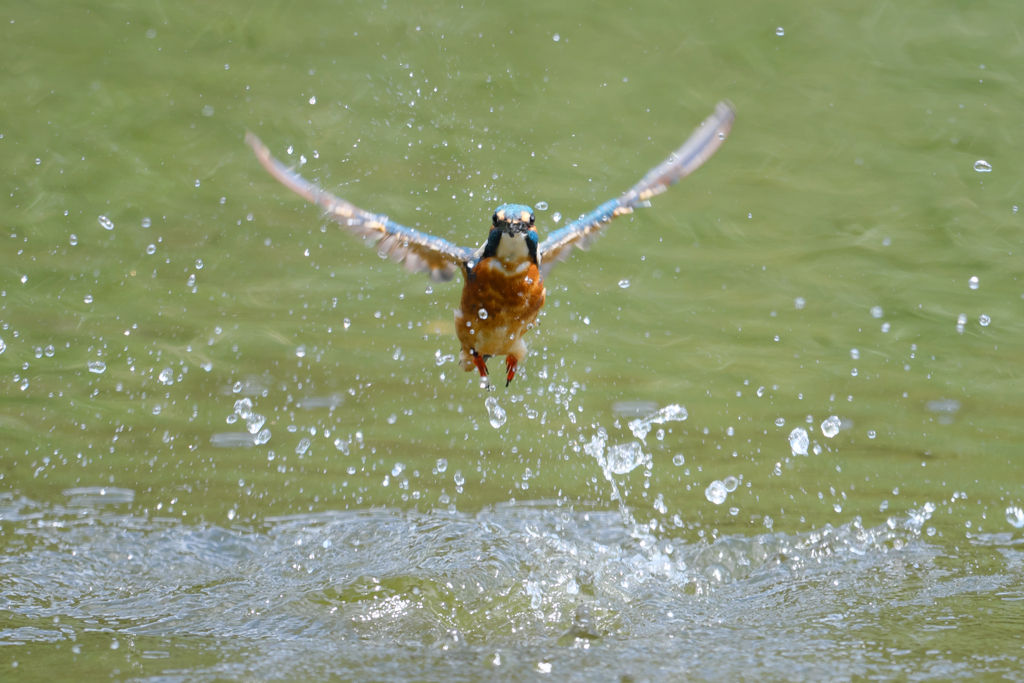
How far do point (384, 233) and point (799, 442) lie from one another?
249cm

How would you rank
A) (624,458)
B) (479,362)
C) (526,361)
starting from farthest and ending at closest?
(526,361) → (624,458) → (479,362)

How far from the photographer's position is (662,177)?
13.0ft

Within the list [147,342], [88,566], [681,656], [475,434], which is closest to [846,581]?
[681,656]

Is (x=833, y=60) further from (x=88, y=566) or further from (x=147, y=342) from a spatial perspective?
(x=88, y=566)

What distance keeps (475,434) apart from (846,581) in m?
1.94

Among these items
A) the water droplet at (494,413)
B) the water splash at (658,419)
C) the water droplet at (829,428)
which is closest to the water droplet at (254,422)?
the water droplet at (494,413)

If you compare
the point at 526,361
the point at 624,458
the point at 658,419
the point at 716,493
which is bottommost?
the point at 716,493

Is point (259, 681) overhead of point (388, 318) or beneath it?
beneath

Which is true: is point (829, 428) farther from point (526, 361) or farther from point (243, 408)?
point (243, 408)

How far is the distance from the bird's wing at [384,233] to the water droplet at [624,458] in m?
1.40

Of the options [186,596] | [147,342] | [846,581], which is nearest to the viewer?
[186,596]

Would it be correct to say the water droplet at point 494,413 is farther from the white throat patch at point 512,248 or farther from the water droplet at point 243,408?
the white throat patch at point 512,248

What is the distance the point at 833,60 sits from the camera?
919 centimetres

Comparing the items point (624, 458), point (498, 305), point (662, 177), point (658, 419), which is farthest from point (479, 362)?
point (658, 419)
